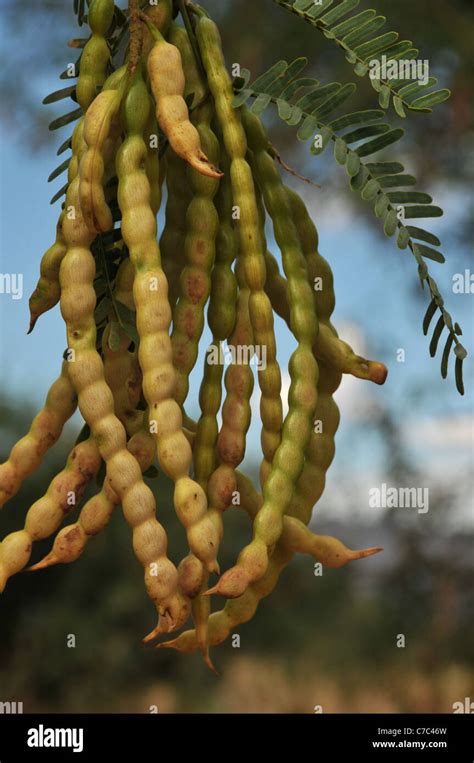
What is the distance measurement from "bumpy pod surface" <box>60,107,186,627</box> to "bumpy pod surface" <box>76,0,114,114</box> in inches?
2.5

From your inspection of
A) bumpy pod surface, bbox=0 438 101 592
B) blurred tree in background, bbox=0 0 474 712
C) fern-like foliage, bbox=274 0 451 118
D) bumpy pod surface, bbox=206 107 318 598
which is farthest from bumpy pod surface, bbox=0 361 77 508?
blurred tree in background, bbox=0 0 474 712

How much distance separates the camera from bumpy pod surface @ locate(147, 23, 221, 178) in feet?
1.78

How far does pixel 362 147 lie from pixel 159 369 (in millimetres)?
194

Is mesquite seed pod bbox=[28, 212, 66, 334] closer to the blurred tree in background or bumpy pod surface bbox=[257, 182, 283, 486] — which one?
bumpy pod surface bbox=[257, 182, 283, 486]

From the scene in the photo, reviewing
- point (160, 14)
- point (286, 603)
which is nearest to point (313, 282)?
point (160, 14)

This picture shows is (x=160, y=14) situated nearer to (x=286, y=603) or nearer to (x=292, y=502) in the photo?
(x=292, y=502)

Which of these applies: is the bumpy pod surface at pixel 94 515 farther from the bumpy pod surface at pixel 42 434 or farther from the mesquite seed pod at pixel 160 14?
the mesquite seed pod at pixel 160 14

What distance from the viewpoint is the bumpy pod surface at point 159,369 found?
0.54 meters

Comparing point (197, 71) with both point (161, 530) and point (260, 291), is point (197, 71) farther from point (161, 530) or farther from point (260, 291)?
point (161, 530)

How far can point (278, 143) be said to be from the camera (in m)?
1.62

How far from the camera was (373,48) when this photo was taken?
1.98ft

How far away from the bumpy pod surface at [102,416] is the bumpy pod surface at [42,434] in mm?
38

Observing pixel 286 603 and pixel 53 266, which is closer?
pixel 53 266
